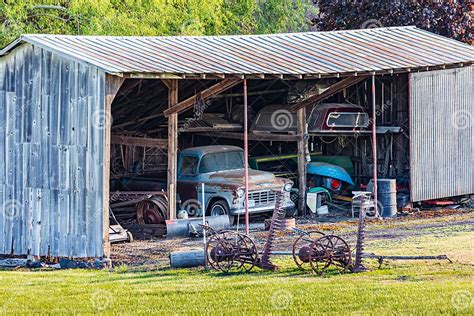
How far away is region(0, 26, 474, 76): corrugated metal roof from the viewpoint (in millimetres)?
21562

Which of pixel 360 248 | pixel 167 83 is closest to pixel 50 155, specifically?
pixel 167 83

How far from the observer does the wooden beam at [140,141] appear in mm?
24422

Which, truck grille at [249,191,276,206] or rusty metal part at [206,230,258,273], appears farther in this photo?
truck grille at [249,191,276,206]

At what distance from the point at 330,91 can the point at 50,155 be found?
25.7 feet

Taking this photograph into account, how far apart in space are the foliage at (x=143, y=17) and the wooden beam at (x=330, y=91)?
352 inches

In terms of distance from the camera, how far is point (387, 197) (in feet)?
85.1

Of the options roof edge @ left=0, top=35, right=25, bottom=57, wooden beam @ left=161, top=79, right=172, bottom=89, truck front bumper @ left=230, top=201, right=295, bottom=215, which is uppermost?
roof edge @ left=0, top=35, right=25, bottom=57

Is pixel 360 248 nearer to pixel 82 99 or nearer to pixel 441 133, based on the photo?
pixel 82 99

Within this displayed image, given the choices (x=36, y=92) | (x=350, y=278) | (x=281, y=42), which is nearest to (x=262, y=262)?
(x=350, y=278)

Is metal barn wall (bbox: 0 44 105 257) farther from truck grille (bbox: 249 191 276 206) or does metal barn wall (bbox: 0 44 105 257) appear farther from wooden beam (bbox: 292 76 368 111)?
wooden beam (bbox: 292 76 368 111)

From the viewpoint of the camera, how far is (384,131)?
27594 millimetres

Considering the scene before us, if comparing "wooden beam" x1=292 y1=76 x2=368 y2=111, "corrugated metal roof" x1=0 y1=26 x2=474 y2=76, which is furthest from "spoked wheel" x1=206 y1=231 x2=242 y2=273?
"wooden beam" x1=292 y1=76 x2=368 y2=111

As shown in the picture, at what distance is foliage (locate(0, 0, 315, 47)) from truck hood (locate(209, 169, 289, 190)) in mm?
9346

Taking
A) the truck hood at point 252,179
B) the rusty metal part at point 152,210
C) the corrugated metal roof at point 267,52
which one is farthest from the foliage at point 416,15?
the rusty metal part at point 152,210
